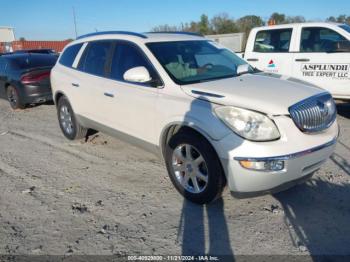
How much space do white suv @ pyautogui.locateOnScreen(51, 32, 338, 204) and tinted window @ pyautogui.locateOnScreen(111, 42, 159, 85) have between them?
13 millimetres

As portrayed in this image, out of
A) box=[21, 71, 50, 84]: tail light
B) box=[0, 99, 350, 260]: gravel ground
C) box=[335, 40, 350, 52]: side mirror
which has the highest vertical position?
box=[335, 40, 350, 52]: side mirror

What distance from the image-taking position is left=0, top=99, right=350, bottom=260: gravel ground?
3131 mm

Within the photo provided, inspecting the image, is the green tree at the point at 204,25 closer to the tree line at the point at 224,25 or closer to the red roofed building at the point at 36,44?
the tree line at the point at 224,25

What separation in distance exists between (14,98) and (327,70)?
26.3 feet

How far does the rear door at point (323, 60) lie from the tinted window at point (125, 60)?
14.0 feet

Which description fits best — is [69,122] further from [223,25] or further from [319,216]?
[223,25]

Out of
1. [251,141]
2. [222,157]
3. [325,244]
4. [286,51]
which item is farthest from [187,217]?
[286,51]

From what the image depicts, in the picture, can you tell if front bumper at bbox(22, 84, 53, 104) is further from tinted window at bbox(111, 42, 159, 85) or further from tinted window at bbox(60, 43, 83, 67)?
tinted window at bbox(111, 42, 159, 85)

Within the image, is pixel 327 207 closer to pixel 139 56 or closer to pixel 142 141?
pixel 142 141

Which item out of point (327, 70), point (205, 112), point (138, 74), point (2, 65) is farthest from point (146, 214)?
point (2, 65)

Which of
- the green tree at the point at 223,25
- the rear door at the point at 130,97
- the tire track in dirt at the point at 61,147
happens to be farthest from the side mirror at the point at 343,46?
the green tree at the point at 223,25

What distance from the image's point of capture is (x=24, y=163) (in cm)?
540

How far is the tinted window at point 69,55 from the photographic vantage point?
19.1 ft

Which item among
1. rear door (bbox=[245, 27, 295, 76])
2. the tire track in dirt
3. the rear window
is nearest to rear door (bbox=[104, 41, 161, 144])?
the tire track in dirt
